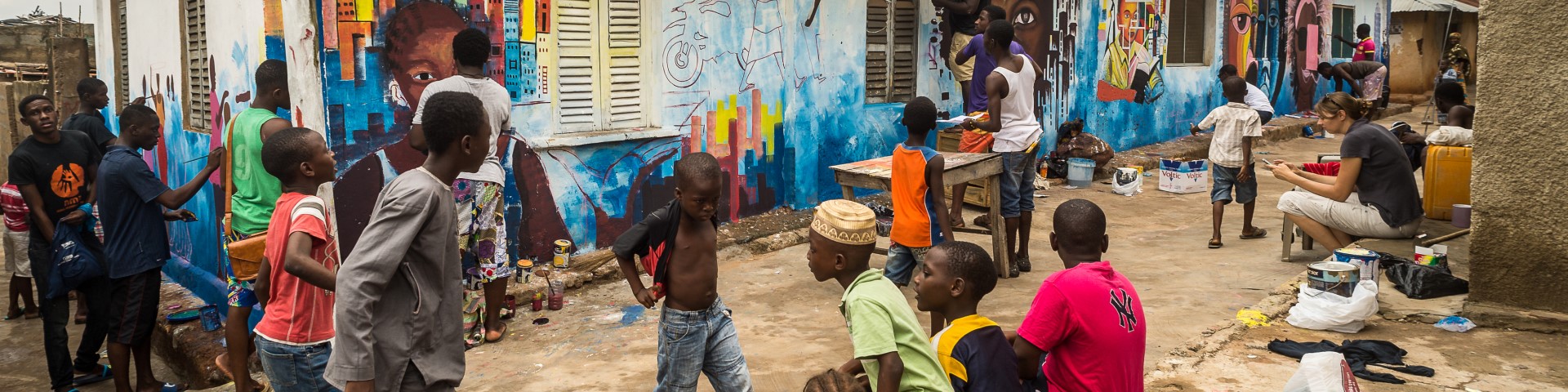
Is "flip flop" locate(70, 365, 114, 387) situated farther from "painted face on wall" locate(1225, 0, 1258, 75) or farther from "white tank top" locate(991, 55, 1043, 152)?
"painted face on wall" locate(1225, 0, 1258, 75)

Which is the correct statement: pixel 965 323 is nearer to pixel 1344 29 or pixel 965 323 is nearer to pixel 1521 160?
pixel 1521 160

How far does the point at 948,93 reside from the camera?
10.6 metres

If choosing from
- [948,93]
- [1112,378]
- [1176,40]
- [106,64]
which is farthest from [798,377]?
[1176,40]

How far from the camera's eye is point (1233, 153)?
313 inches

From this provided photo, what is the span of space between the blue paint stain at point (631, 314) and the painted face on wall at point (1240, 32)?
36.9 ft

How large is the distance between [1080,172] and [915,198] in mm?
5697

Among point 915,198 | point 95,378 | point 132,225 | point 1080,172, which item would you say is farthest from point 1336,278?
point 95,378

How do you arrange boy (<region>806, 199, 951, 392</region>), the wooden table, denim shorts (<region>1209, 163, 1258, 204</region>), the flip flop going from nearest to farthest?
boy (<region>806, 199, 951, 392</region>), the flip flop, the wooden table, denim shorts (<region>1209, 163, 1258, 204</region>)

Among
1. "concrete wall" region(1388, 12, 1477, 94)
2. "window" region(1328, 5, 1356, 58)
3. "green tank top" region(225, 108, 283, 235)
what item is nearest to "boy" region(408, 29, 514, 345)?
"green tank top" region(225, 108, 283, 235)

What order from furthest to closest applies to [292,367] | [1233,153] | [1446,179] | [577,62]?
[1233,153]
[1446,179]
[577,62]
[292,367]

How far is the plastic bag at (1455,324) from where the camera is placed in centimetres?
526

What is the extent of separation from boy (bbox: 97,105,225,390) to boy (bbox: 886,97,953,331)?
10.8 ft

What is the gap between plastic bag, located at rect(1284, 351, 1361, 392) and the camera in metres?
3.68

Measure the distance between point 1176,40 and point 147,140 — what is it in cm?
1247
